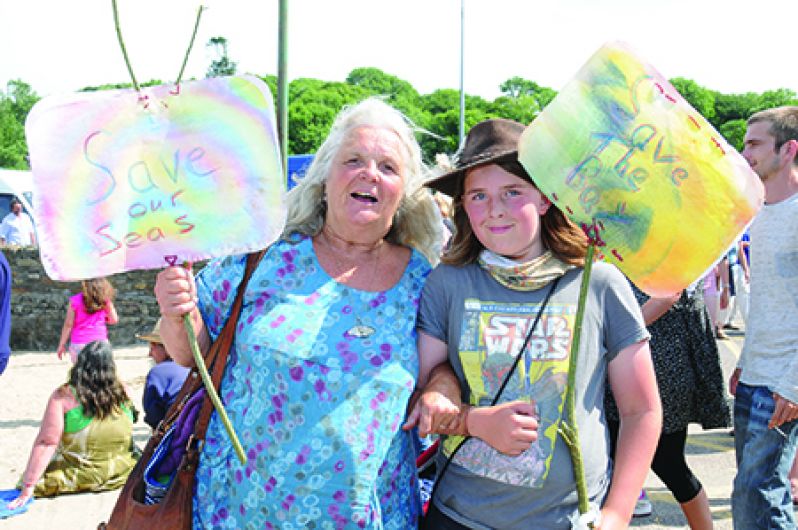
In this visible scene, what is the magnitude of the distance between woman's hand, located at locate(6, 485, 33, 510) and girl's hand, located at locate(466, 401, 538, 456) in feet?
12.1

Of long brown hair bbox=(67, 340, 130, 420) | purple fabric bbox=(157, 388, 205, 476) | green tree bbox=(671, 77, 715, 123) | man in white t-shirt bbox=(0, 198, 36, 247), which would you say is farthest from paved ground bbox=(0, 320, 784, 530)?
green tree bbox=(671, 77, 715, 123)

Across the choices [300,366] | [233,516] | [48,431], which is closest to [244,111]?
[300,366]

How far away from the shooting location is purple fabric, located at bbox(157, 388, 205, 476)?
2.01 m

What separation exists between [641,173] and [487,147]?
0.40m

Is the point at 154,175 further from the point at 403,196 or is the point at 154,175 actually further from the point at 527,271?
the point at 527,271

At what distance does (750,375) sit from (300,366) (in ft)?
6.50

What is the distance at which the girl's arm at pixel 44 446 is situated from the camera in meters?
4.41

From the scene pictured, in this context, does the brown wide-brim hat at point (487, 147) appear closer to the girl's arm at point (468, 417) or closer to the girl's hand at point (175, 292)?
the girl's arm at point (468, 417)

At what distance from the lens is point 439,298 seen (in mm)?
1922

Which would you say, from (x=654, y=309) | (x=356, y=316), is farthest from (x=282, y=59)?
(x=356, y=316)

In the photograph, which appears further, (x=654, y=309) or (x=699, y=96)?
(x=699, y=96)

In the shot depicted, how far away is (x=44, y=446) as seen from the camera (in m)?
4.48

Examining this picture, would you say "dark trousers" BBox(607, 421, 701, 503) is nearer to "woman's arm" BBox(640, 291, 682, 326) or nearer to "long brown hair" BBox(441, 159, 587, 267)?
"woman's arm" BBox(640, 291, 682, 326)

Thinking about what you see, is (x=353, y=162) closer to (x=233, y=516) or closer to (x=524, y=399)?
(x=524, y=399)
